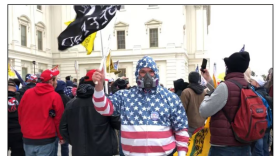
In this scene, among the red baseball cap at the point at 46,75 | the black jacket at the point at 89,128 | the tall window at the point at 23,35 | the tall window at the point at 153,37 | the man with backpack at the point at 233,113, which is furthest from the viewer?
the tall window at the point at 153,37

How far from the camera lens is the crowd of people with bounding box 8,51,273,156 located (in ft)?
10.9

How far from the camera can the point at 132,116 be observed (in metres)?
3.37

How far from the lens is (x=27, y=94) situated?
16.5 ft

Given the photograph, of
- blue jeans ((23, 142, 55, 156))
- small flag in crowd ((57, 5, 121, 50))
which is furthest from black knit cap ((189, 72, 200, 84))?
blue jeans ((23, 142, 55, 156))

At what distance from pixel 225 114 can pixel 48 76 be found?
2925mm

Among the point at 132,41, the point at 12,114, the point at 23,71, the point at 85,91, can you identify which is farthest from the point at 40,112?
the point at 132,41

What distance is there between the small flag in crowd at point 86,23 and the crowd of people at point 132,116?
0.60 metres

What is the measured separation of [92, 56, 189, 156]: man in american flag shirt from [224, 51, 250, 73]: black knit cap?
3.50ft

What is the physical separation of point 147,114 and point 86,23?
142 centimetres

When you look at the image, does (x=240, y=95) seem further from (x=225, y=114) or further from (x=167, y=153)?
(x=167, y=153)

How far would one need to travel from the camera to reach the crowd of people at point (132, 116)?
334 centimetres

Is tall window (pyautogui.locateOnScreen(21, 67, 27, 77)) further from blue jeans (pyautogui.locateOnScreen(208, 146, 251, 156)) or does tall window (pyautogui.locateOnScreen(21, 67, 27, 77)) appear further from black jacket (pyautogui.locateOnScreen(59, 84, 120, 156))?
blue jeans (pyautogui.locateOnScreen(208, 146, 251, 156))

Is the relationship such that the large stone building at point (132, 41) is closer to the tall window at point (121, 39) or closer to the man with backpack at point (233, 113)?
the tall window at point (121, 39)

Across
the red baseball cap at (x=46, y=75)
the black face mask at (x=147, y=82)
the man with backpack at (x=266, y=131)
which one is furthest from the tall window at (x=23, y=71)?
the black face mask at (x=147, y=82)
